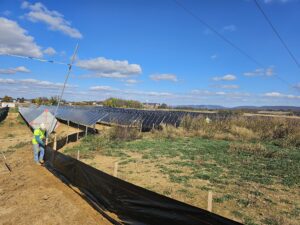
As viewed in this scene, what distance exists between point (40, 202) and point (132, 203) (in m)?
3.12

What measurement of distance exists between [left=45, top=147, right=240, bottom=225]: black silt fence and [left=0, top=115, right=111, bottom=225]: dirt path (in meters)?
0.33

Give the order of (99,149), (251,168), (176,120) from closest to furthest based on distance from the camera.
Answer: (251,168), (99,149), (176,120)

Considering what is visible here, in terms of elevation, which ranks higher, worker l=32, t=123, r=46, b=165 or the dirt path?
worker l=32, t=123, r=46, b=165

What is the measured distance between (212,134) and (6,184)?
1760cm

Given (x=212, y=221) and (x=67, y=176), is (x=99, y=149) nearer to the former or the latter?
(x=67, y=176)

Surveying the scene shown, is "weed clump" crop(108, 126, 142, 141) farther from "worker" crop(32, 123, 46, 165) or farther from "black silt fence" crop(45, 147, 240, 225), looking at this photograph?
"black silt fence" crop(45, 147, 240, 225)

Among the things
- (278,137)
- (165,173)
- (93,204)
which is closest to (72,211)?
(93,204)

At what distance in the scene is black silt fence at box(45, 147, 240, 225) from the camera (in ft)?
15.0

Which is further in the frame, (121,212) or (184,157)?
(184,157)

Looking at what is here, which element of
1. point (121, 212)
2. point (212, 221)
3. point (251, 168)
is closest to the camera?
point (212, 221)

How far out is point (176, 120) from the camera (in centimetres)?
3188

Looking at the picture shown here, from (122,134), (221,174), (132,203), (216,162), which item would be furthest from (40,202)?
(122,134)

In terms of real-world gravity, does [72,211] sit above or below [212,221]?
below

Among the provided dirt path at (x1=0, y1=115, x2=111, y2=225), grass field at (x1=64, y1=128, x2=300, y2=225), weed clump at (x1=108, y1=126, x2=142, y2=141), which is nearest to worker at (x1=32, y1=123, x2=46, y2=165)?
dirt path at (x1=0, y1=115, x2=111, y2=225)
